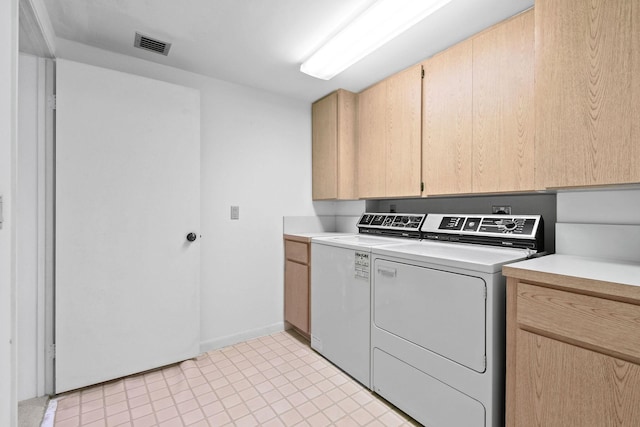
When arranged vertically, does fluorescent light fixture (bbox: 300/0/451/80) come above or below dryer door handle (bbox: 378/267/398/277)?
above

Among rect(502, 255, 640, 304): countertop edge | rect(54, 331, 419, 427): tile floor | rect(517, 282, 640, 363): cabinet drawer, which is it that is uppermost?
rect(502, 255, 640, 304): countertop edge

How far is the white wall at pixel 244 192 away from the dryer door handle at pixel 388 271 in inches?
52.0

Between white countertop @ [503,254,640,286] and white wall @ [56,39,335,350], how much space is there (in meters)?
2.05

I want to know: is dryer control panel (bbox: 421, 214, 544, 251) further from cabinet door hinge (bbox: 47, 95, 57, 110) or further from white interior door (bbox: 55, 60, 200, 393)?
cabinet door hinge (bbox: 47, 95, 57, 110)

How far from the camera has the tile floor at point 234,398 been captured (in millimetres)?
1612

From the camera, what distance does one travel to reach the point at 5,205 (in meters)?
1.03

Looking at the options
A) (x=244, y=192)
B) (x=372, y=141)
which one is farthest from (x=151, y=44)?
(x=372, y=141)

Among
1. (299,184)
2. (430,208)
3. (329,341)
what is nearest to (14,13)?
(299,184)

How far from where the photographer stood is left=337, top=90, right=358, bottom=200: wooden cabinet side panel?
2.68 m

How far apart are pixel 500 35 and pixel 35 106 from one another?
283cm

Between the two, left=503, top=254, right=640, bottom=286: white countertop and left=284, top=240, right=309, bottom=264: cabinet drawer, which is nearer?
left=503, top=254, right=640, bottom=286: white countertop

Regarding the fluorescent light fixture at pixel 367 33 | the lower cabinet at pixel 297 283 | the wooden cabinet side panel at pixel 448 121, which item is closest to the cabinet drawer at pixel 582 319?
the wooden cabinet side panel at pixel 448 121

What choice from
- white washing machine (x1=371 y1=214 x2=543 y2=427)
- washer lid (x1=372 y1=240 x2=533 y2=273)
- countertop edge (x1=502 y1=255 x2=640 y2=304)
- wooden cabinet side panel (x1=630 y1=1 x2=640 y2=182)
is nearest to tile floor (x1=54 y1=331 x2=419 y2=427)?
white washing machine (x1=371 y1=214 x2=543 y2=427)

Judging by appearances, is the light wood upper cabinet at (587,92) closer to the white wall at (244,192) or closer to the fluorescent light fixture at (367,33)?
the fluorescent light fixture at (367,33)
